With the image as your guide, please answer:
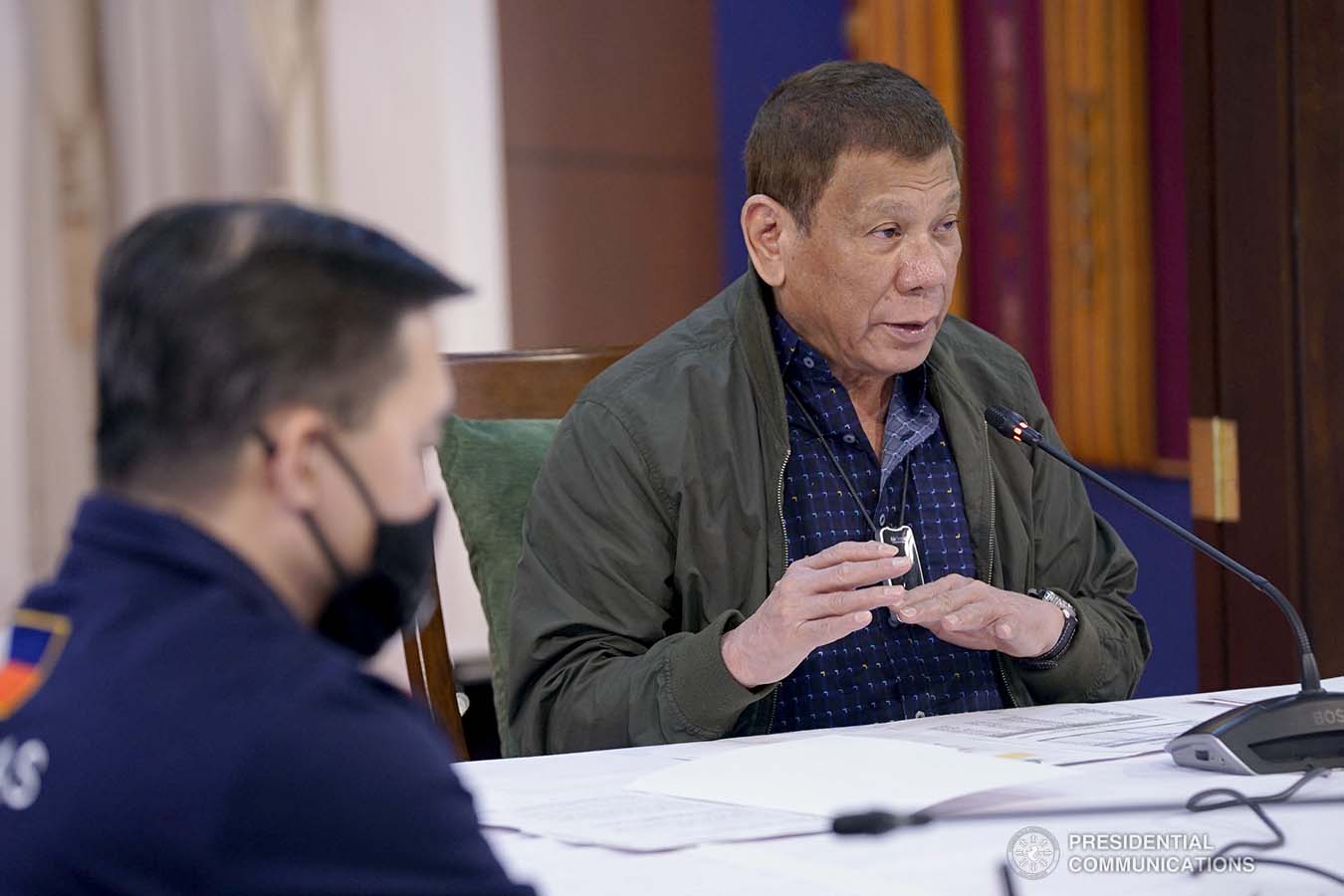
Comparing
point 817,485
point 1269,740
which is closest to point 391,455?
point 1269,740

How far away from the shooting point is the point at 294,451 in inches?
28.1

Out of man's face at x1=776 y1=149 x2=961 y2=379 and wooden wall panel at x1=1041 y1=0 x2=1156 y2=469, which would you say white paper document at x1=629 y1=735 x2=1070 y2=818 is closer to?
man's face at x1=776 y1=149 x2=961 y2=379

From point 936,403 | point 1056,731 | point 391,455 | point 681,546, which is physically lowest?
point 1056,731

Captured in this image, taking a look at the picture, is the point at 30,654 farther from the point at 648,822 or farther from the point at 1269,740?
the point at 1269,740

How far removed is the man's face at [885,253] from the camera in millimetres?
1764

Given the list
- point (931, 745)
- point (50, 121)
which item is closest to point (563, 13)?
point (50, 121)

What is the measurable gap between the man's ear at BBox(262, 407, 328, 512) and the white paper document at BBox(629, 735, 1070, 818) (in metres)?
0.60

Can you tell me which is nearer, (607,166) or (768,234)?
(768,234)

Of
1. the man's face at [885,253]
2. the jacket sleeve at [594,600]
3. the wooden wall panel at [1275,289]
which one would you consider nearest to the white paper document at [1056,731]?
the jacket sleeve at [594,600]

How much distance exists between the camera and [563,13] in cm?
402

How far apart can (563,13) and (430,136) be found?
479 mm

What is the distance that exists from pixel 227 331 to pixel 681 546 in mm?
1043

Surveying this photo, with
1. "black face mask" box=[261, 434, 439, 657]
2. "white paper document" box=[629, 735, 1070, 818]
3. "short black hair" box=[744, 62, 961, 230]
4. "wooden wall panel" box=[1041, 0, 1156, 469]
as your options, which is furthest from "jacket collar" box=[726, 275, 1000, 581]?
"wooden wall panel" box=[1041, 0, 1156, 469]

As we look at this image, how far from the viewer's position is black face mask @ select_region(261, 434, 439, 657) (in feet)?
2.43
